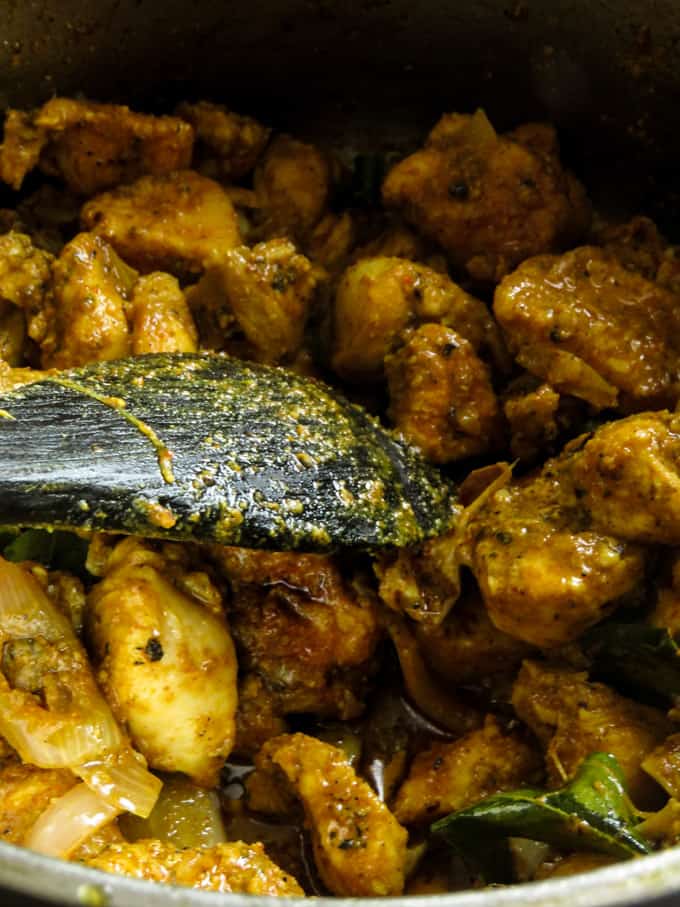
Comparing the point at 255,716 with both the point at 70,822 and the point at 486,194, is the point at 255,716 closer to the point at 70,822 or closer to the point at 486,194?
the point at 70,822

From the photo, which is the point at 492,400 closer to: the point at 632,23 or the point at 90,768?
the point at 632,23

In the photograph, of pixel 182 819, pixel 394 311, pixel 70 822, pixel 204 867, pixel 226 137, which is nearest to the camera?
pixel 204 867

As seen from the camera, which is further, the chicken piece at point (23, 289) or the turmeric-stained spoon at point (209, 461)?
the chicken piece at point (23, 289)

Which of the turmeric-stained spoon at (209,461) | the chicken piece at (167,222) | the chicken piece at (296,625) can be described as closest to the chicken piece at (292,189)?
the chicken piece at (167,222)

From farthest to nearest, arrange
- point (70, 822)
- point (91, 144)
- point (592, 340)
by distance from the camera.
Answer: point (91, 144) < point (592, 340) < point (70, 822)

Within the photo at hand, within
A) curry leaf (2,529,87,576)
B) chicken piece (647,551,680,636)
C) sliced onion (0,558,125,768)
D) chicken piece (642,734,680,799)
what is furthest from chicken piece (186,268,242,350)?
chicken piece (642,734,680,799)

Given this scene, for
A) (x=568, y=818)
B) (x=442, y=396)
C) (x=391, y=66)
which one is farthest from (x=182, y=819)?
(x=391, y=66)

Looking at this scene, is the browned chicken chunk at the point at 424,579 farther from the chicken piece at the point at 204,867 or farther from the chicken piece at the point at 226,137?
the chicken piece at the point at 226,137

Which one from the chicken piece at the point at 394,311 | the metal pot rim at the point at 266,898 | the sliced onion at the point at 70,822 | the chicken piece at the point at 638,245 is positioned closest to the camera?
the metal pot rim at the point at 266,898
